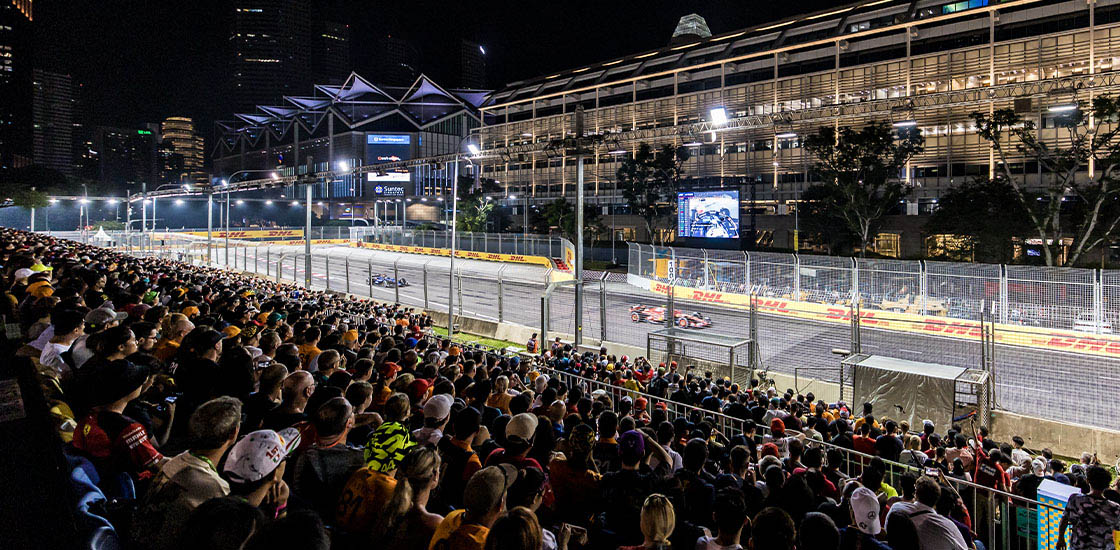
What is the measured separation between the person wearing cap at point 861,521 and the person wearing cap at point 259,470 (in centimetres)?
362

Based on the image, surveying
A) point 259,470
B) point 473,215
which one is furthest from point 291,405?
point 473,215

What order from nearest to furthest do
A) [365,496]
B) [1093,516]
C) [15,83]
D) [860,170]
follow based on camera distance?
[365,496], [1093,516], [860,170], [15,83]

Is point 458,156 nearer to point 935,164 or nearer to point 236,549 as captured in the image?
point 236,549

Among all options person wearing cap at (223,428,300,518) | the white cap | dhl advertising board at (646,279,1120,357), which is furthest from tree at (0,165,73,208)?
the white cap

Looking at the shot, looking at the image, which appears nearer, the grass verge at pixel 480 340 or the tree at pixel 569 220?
the grass verge at pixel 480 340

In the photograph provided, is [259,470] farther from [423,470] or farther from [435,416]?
[435,416]

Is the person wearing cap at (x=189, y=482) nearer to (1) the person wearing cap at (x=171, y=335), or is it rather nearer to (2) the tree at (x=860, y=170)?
(1) the person wearing cap at (x=171, y=335)

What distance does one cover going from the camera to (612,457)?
17.7 feet

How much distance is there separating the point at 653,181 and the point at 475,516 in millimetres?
56741

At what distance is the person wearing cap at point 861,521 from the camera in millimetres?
4090

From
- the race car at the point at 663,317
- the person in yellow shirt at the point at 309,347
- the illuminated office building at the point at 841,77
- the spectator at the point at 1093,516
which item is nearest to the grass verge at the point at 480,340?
the race car at the point at 663,317

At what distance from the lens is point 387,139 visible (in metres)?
108

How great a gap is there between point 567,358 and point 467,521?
11745mm

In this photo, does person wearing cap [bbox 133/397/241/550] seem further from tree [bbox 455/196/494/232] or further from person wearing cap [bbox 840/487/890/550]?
tree [bbox 455/196/494/232]
